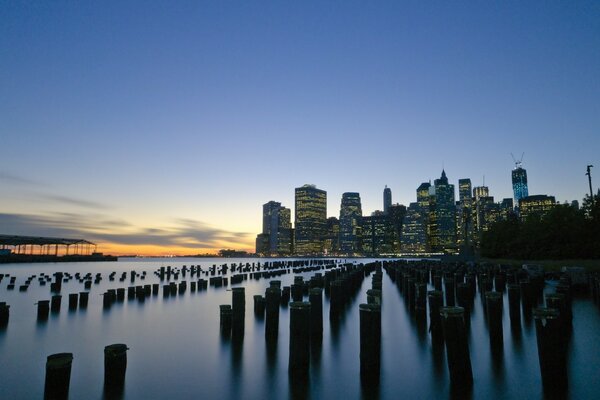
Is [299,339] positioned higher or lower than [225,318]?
higher

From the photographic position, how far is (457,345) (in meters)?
8.53

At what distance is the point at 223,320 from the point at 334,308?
18.7 ft

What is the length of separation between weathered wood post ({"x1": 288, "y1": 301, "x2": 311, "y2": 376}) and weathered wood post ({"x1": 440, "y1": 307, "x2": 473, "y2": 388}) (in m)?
3.35

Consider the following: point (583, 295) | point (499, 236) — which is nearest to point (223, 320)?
point (583, 295)

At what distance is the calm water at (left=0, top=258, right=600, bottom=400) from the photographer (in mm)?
8891

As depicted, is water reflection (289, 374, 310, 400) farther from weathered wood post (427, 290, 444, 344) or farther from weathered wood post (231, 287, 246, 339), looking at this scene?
weathered wood post (427, 290, 444, 344)

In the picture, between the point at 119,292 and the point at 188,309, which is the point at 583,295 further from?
the point at 119,292

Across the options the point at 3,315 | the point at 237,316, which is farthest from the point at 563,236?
the point at 3,315

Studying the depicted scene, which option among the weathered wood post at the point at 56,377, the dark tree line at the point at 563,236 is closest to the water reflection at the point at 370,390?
the weathered wood post at the point at 56,377

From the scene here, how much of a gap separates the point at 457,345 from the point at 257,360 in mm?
5885

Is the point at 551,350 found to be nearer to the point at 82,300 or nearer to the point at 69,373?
the point at 69,373

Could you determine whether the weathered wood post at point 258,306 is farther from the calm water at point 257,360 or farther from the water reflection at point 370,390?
the water reflection at point 370,390

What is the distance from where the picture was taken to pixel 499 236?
70.9 metres

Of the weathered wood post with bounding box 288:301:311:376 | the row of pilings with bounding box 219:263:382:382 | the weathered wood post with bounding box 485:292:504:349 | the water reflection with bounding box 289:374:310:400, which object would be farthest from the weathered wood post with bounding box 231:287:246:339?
the weathered wood post with bounding box 485:292:504:349
